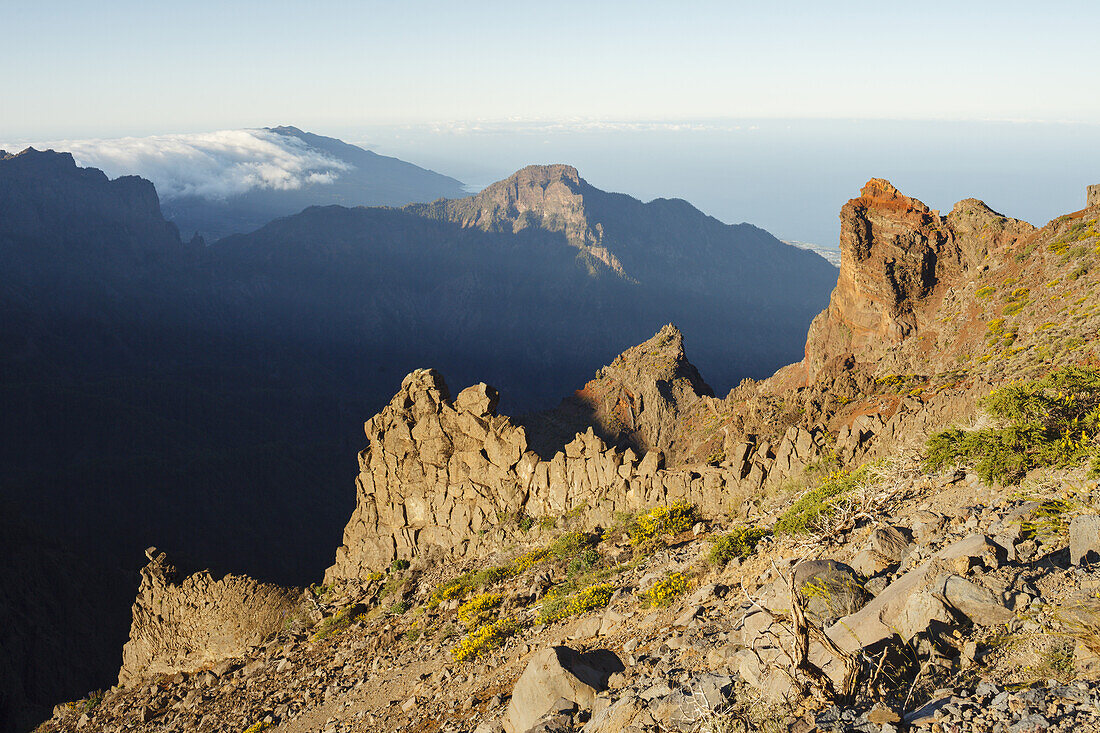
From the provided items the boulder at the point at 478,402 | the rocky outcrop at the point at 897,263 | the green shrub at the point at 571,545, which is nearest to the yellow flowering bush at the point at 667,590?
A: the green shrub at the point at 571,545

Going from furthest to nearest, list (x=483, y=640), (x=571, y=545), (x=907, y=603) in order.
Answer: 1. (x=571, y=545)
2. (x=483, y=640)
3. (x=907, y=603)

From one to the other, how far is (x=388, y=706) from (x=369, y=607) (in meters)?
8.73

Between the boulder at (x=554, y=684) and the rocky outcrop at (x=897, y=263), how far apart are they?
30.1 metres

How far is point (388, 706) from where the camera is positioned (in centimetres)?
1764

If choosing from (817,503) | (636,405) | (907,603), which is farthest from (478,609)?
(636,405)

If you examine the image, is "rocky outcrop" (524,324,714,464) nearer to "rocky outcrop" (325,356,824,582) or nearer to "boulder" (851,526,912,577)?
"rocky outcrop" (325,356,824,582)

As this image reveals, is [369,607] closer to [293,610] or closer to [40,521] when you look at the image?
[293,610]

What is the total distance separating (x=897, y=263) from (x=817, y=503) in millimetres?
26510

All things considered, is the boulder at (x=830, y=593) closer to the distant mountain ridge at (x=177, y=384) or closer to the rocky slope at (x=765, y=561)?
the rocky slope at (x=765, y=561)

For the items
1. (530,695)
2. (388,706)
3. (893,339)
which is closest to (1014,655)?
(530,695)

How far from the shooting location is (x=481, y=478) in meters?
29.2

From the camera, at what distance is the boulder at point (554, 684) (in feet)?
40.9

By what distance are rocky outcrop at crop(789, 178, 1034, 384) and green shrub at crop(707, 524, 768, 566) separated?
79.0 ft

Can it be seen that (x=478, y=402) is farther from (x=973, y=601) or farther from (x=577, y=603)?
(x=973, y=601)
